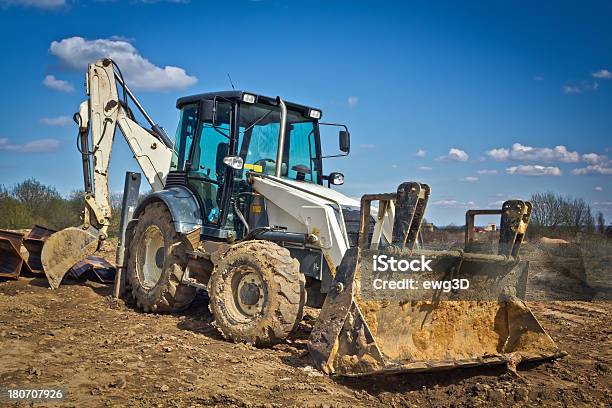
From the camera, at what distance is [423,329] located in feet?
17.9

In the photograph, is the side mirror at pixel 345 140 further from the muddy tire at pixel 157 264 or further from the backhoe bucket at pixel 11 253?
the backhoe bucket at pixel 11 253

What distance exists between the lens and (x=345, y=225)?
6.12 metres

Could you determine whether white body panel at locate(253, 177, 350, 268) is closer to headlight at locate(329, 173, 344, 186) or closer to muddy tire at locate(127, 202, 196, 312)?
headlight at locate(329, 173, 344, 186)

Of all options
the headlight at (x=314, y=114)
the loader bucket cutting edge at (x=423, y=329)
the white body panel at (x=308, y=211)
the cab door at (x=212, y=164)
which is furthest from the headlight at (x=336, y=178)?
the loader bucket cutting edge at (x=423, y=329)

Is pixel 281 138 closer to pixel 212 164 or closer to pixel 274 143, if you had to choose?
pixel 274 143

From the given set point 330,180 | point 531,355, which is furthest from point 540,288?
point 531,355

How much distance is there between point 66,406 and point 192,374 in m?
1.11

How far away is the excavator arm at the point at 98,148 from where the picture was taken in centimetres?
885

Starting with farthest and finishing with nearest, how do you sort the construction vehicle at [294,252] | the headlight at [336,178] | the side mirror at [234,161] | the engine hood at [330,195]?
the headlight at [336,178] → the side mirror at [234,161] → the engine hood at [330,195] → the construction vehicle at [294,252]

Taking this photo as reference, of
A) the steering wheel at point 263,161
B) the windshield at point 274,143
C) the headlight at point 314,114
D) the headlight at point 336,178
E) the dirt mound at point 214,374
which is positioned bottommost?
the dirt mound at point 214,374

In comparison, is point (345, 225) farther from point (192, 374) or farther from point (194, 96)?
point (194, 96)

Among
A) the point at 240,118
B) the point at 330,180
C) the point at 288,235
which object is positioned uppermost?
the point at 240,118

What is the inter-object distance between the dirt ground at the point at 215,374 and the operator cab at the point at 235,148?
1578mm

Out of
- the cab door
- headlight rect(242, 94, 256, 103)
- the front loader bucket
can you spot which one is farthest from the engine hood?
the front loader bucket
